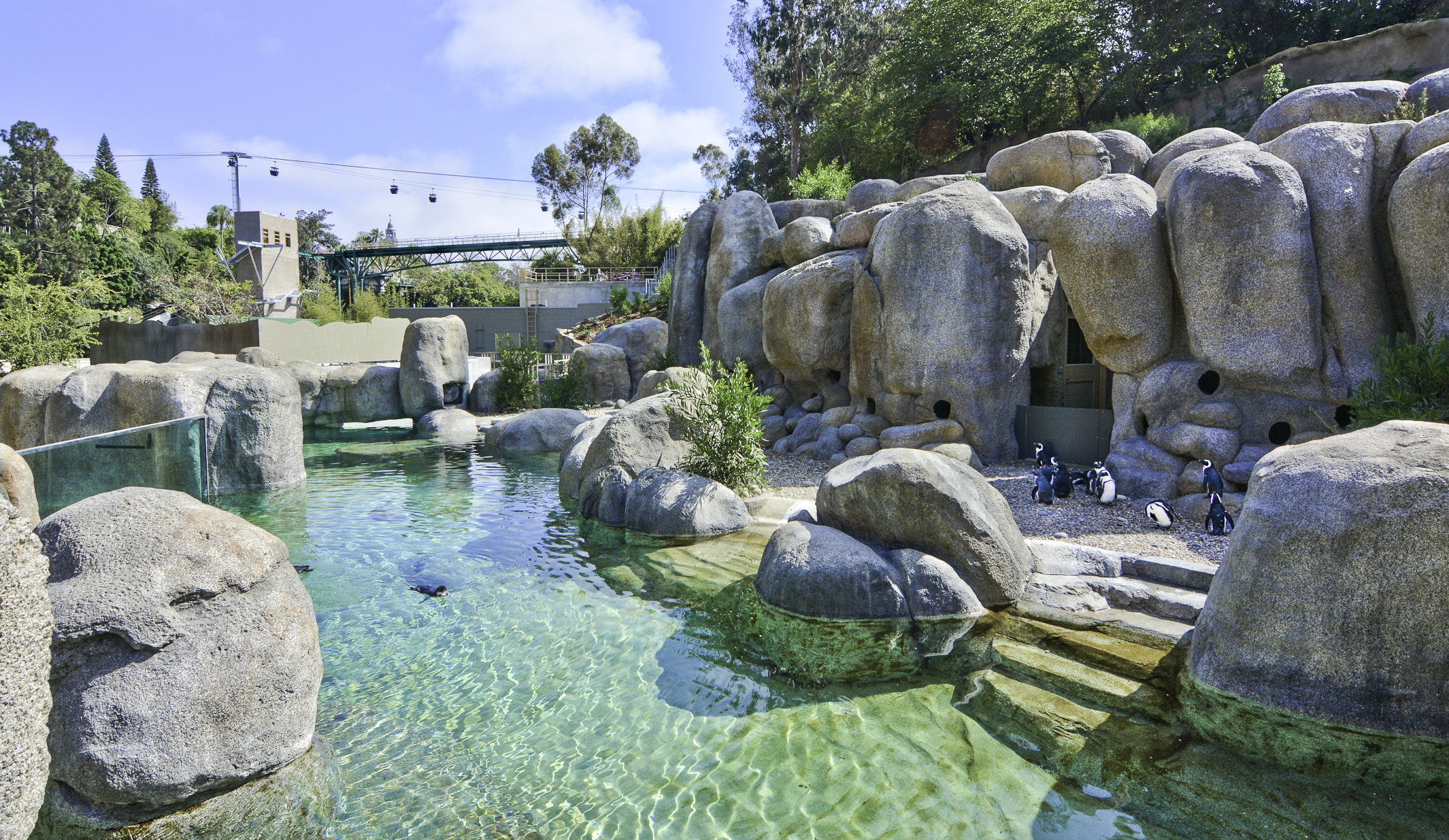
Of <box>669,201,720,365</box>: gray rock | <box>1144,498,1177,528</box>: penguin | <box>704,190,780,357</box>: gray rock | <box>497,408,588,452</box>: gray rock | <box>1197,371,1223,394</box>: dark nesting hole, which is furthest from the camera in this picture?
<box>669,201,720,365</box>: gray rock

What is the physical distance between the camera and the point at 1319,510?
3957 mm

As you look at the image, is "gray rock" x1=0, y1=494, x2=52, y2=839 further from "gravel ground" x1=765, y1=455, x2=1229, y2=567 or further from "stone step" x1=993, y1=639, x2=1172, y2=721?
"gravel ground" x1=765, y1=455, x2=1229, y2=567

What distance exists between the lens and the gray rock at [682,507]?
26.6 feet

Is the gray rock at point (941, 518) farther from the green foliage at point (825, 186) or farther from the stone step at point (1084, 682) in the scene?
the green foliage at point (825, 186)

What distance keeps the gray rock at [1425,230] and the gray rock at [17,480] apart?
1133 centimetres

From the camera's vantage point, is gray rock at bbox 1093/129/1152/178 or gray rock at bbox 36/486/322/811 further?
gray rock at bbox 1093/129/1152/178

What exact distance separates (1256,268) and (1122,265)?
4.47 ft

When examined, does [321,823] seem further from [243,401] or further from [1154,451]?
[1154,451]

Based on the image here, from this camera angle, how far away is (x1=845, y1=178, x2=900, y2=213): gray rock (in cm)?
1647

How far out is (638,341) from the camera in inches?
799

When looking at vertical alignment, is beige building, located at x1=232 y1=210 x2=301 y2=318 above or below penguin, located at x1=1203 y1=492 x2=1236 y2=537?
above

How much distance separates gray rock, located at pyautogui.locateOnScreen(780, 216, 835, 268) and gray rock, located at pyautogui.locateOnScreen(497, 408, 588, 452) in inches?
211

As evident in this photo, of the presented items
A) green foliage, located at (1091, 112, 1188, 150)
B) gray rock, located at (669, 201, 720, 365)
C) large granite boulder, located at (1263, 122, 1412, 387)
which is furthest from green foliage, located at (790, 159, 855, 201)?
large granite boulder, located at (1263, 122, 1412, 387)

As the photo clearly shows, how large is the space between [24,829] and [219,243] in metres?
47.4
